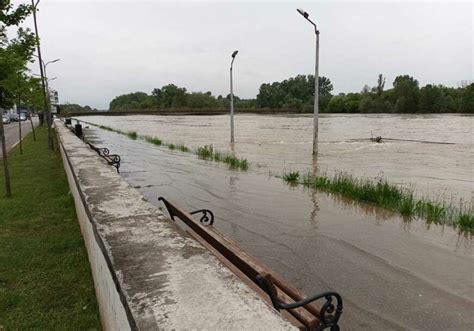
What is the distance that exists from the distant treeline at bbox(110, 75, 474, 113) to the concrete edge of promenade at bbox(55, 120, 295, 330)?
313 feet

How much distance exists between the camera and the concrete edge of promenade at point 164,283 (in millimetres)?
1969

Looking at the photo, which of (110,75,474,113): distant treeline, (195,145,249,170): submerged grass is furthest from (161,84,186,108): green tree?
(195,145,249,170): submerged grass

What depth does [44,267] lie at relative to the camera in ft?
15.0

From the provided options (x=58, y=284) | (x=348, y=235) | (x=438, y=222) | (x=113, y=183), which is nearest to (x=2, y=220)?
(x=113, y=183)

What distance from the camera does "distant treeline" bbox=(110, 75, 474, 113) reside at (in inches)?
3509

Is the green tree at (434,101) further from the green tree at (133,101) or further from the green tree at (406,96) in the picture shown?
the green tree at (133,101)

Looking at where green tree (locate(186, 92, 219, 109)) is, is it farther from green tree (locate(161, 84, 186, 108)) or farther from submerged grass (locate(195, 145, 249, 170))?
submerged grass (locate(195, 145, 249, 170))

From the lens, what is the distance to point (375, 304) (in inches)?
155

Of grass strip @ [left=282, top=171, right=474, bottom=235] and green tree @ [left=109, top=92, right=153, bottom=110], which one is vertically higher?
green tree @ [left=109, top=92, right=153, bottom=110]

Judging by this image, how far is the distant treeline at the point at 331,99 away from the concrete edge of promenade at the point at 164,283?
3752 inches

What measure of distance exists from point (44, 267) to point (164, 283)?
289 centimetres

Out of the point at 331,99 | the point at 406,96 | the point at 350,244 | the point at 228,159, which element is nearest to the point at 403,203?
the point at 350,244

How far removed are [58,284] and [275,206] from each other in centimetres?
495

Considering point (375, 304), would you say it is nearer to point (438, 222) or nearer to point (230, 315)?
point (230, 315)
